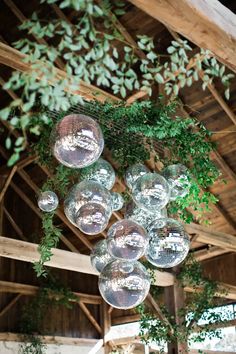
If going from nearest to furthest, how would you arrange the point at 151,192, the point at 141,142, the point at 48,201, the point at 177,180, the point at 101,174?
the point at 151,192 < the point at 101,174 < the point at 177,180 < the point at 48,201 < the point at 141,142

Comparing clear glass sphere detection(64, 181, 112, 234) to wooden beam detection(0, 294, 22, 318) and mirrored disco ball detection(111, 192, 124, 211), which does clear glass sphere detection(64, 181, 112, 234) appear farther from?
wooden beam detection(0, 294, 22, 318)

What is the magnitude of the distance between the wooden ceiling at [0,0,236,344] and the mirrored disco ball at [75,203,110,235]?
1771 mm

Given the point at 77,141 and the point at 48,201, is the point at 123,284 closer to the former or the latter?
the point at 77,141

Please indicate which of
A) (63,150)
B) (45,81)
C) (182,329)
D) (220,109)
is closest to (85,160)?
(63,150)

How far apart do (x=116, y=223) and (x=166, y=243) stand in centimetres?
34

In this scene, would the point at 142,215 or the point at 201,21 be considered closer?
the point at 201,21

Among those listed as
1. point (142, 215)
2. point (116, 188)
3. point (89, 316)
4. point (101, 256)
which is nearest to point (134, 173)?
point (142, 215)

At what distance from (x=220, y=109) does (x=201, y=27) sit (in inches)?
221

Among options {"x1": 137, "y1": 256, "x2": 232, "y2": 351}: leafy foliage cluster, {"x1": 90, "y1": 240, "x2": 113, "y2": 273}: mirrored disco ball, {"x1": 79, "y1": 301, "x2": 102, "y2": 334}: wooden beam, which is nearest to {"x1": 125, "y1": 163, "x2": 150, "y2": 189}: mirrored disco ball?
{"x1": 90, "y1": 240, "x2": 113, "y2": 273}: mirrored disco ball

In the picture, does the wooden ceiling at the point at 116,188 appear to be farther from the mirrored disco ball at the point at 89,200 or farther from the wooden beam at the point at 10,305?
the mirrored disco ball at the point at 89,200

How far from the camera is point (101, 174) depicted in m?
3.59

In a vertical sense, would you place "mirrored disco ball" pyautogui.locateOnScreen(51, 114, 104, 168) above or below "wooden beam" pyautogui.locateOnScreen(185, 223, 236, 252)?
below

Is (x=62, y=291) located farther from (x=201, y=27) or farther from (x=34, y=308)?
(x=201, y=27)

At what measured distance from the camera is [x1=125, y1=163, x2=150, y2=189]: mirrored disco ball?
12.5 ft
